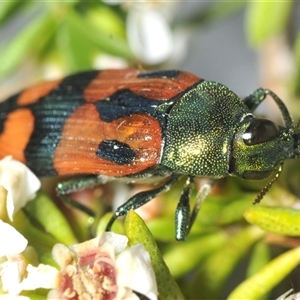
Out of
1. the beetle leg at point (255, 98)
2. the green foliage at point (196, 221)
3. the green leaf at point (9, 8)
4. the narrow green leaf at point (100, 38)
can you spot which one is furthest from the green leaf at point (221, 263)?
the green leaf at point (9, 8)

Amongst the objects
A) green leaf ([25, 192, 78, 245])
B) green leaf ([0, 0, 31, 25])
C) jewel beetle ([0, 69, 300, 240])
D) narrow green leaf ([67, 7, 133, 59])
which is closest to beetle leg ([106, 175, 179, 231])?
jewel beetle ([0, 69, 300, 240])

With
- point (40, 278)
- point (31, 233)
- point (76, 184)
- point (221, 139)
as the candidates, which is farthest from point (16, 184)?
point (221, 139)

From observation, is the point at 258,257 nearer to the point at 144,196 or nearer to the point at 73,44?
the point at 144,196

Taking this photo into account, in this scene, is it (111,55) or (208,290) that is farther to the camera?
(111,55)

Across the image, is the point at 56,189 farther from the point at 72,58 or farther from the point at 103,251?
the point at 103,251

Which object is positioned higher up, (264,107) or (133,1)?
(133,1)

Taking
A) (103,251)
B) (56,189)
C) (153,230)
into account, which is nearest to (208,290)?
(153,230)
